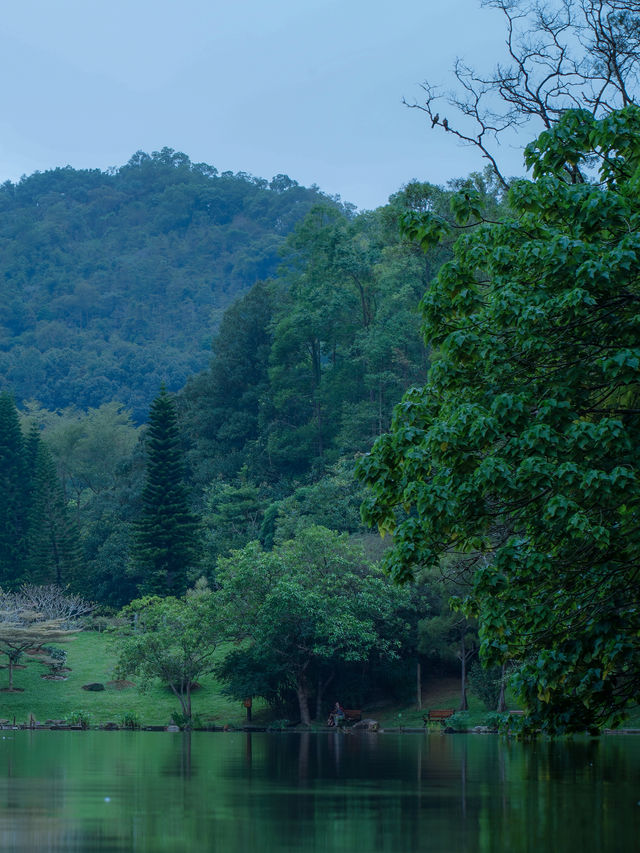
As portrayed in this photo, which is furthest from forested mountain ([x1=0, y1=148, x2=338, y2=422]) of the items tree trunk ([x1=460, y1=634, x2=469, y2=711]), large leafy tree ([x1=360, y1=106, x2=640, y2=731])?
large leafy tree ([x1=360, y1=106, x2=640, y2=731])

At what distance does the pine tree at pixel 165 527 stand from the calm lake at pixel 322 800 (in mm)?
24422

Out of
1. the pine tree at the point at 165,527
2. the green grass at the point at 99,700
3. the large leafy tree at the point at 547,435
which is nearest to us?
the large leafy tree at the point at 547,435

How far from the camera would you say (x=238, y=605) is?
110 feet

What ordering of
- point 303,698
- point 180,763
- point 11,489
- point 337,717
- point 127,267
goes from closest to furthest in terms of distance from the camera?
point 180,763, point 337,717, point 303,698, point 11,489, point 127,267

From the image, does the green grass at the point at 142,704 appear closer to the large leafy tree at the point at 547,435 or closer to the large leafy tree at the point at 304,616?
the large leafy tree at the point at 304,616

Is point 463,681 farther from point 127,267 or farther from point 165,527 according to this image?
point 127,267

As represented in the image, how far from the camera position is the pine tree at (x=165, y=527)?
46.1m

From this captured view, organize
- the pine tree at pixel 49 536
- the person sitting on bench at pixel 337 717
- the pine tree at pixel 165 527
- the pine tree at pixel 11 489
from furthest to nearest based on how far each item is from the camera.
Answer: the pine tree at pixel 11 489 < the pine tree at pixel 49 536 < the pine tree at pixel 165 527 < the person sitting on bench at pixel 337 717

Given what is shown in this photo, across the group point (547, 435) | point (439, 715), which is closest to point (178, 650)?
point (439, 715)

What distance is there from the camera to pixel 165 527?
46.8 m

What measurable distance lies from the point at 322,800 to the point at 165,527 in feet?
117

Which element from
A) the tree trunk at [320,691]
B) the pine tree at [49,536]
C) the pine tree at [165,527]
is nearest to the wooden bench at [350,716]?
the tree trunk at [320,691]

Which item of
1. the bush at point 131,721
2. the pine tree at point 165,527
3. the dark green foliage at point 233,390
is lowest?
the bush at point 131,721

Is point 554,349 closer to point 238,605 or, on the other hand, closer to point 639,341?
point 639,341
